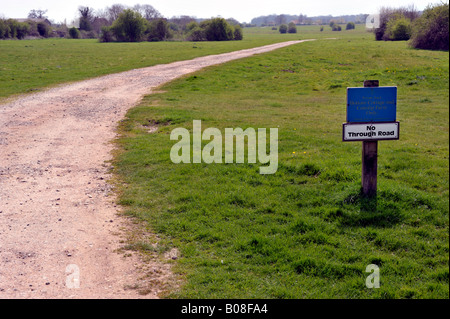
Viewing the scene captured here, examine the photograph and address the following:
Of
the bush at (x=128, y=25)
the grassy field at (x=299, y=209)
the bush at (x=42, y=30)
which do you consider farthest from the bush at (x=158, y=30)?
the grassy field at (x=299, y=209)

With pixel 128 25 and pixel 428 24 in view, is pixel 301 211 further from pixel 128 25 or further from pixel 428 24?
pixel 128 25

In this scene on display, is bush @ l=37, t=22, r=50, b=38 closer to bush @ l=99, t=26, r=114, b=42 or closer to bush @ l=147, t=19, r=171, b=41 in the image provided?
bush @ l=99, t=26, r=114, b=42

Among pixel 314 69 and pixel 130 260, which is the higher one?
pixel 314 69

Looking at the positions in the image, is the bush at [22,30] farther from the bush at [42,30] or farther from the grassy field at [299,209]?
the grassy field at [299,209]

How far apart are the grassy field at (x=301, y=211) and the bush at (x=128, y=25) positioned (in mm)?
75231

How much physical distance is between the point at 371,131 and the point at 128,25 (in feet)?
276

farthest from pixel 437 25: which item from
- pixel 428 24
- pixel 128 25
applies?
pixel 128 25

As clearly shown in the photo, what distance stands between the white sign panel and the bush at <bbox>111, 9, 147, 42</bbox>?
273 ft

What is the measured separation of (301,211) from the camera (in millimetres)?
7020

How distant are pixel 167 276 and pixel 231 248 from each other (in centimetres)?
101

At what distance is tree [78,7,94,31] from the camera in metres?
111

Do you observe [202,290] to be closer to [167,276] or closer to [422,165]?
[167,276]

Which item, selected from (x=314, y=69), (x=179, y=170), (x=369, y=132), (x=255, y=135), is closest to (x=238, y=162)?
(x=179, y=170)

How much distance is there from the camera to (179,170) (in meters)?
9.38
